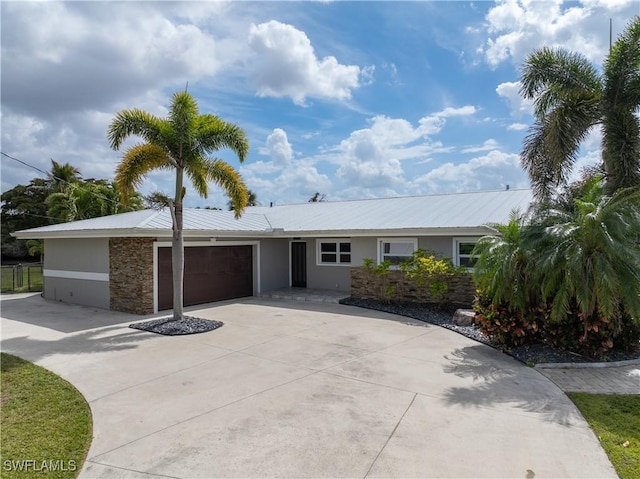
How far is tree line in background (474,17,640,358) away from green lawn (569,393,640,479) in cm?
173

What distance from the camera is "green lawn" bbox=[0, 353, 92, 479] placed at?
398 cm

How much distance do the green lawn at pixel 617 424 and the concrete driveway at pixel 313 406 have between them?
Result: 0.13 meters

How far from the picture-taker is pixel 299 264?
1761 cm

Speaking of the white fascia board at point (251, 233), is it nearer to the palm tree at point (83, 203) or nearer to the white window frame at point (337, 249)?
the white window frame at point (337, 249)

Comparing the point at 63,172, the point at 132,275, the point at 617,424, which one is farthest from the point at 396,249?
the point at 63,172

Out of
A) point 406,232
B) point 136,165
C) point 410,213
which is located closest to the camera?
point 136,165

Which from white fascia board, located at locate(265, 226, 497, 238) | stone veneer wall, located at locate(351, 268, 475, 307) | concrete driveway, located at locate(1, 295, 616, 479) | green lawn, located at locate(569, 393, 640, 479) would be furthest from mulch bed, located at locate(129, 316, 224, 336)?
green lawn, located at locate(569, 393, 640, 479)

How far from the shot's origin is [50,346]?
8609mm

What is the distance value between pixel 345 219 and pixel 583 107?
843 cm

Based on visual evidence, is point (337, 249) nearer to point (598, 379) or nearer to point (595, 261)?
point (595, 261)

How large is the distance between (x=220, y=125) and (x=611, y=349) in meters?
9.83

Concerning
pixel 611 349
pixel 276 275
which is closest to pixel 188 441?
pixel 611 349

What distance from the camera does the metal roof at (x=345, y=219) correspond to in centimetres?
1245

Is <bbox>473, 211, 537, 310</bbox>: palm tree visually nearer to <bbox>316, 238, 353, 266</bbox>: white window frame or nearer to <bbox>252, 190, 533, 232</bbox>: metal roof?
<bbox>252, 190, 533, 232</bbox>: metal roof
